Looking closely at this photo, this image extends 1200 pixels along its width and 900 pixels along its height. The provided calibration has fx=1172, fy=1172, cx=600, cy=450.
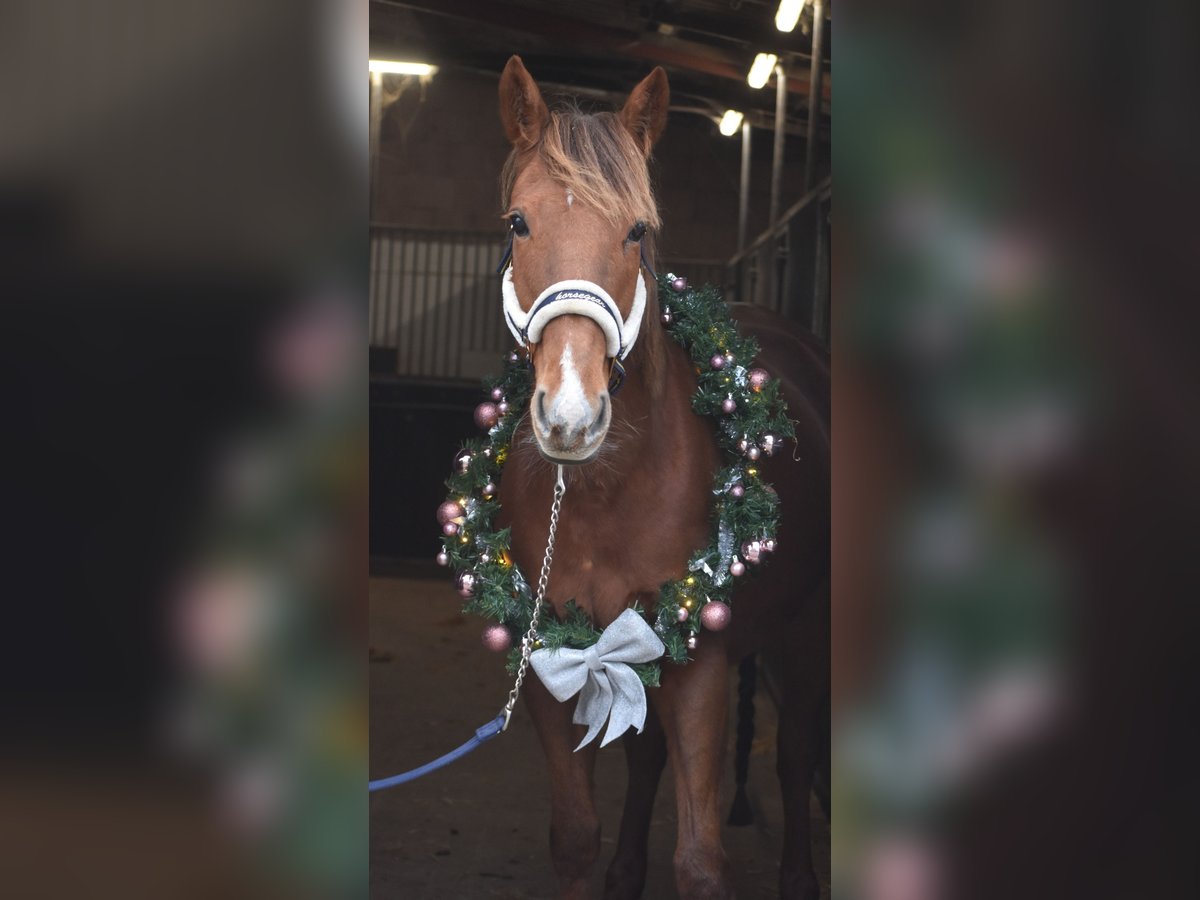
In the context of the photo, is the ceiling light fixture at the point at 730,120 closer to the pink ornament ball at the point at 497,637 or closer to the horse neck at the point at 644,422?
the horse neck at the point at 644,422

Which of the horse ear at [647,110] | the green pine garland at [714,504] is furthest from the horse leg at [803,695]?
the horse ear at [647,110]

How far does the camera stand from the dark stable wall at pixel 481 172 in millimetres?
10492

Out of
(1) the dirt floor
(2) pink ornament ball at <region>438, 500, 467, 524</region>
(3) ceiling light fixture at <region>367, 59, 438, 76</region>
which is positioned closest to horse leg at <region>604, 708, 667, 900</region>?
(1) the dirt floor

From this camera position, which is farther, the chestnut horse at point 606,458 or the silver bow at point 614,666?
the silver bow at point 614,666

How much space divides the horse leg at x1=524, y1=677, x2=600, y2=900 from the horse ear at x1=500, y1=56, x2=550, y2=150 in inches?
Result: 48.4

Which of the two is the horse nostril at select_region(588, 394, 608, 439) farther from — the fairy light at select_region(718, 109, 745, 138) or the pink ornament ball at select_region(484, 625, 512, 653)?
the fairy light at select_region(718, 109, 745, 138)

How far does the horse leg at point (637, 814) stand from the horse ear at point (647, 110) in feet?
5.39

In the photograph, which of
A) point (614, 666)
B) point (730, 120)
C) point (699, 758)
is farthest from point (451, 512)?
point (730, 120)

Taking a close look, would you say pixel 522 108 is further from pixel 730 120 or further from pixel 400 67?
pixel 400 67

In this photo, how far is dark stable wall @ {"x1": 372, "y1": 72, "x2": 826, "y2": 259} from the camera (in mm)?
10492
